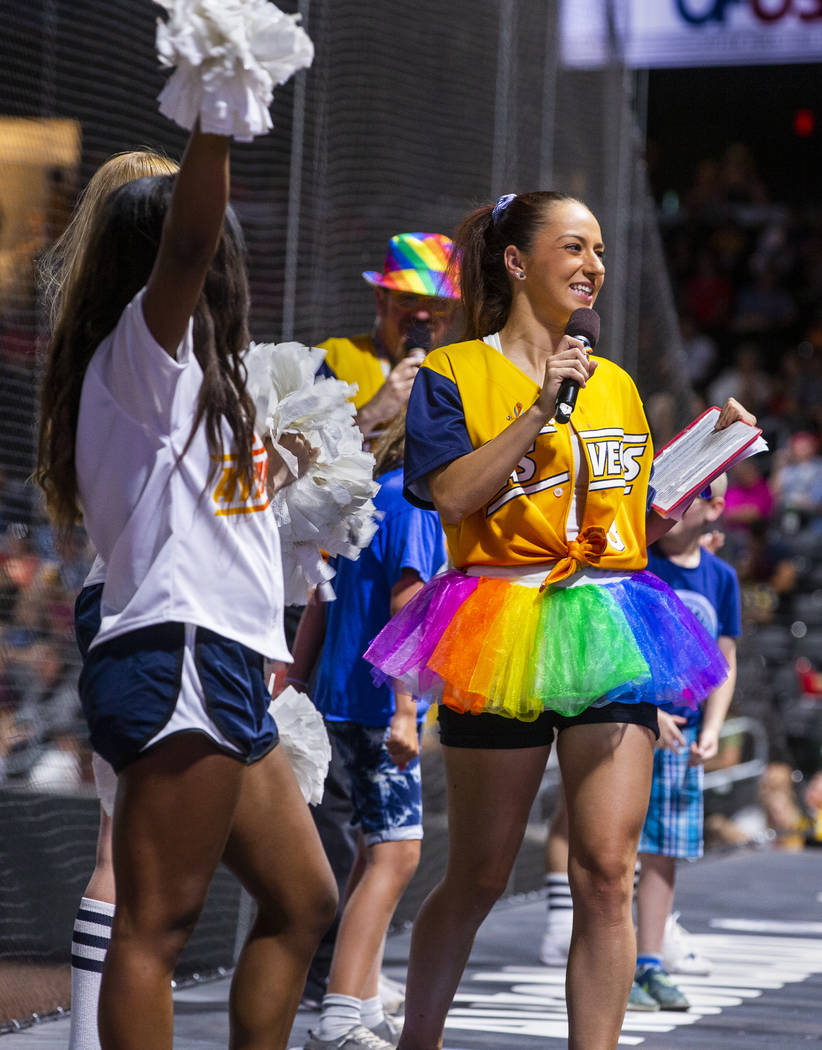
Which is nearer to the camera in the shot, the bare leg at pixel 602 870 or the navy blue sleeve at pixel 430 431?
the bare leg at pixel 602 870

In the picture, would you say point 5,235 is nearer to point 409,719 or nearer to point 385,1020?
point 409,719

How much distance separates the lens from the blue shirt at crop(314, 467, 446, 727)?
13.1 feet

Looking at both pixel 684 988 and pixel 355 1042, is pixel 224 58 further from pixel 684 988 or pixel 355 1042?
pixel 684 988

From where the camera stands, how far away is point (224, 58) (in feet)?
6.82

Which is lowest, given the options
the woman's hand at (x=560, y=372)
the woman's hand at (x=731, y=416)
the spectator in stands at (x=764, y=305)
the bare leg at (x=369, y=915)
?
the bare leg at (x=369, y=915)

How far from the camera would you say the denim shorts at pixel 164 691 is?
215 centimetres

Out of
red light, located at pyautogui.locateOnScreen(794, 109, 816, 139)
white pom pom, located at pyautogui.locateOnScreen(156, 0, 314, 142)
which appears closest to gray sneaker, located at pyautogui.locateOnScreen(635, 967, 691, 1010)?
white pom pom, located at pyautogui.locateOnScreen(156, 0, 314, 142)

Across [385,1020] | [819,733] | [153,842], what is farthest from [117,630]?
[819,733]

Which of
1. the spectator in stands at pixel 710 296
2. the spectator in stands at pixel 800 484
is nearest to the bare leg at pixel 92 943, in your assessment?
the spectator in stands at pixel 800 484

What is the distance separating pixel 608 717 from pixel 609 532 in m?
0.36

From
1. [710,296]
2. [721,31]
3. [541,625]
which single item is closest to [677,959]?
[541,625]

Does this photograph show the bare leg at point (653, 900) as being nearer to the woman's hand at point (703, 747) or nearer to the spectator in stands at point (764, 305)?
the woman's hand at point (703, 747)

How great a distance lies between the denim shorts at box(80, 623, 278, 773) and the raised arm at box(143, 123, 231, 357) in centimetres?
42

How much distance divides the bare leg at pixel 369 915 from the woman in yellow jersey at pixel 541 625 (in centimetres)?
62
